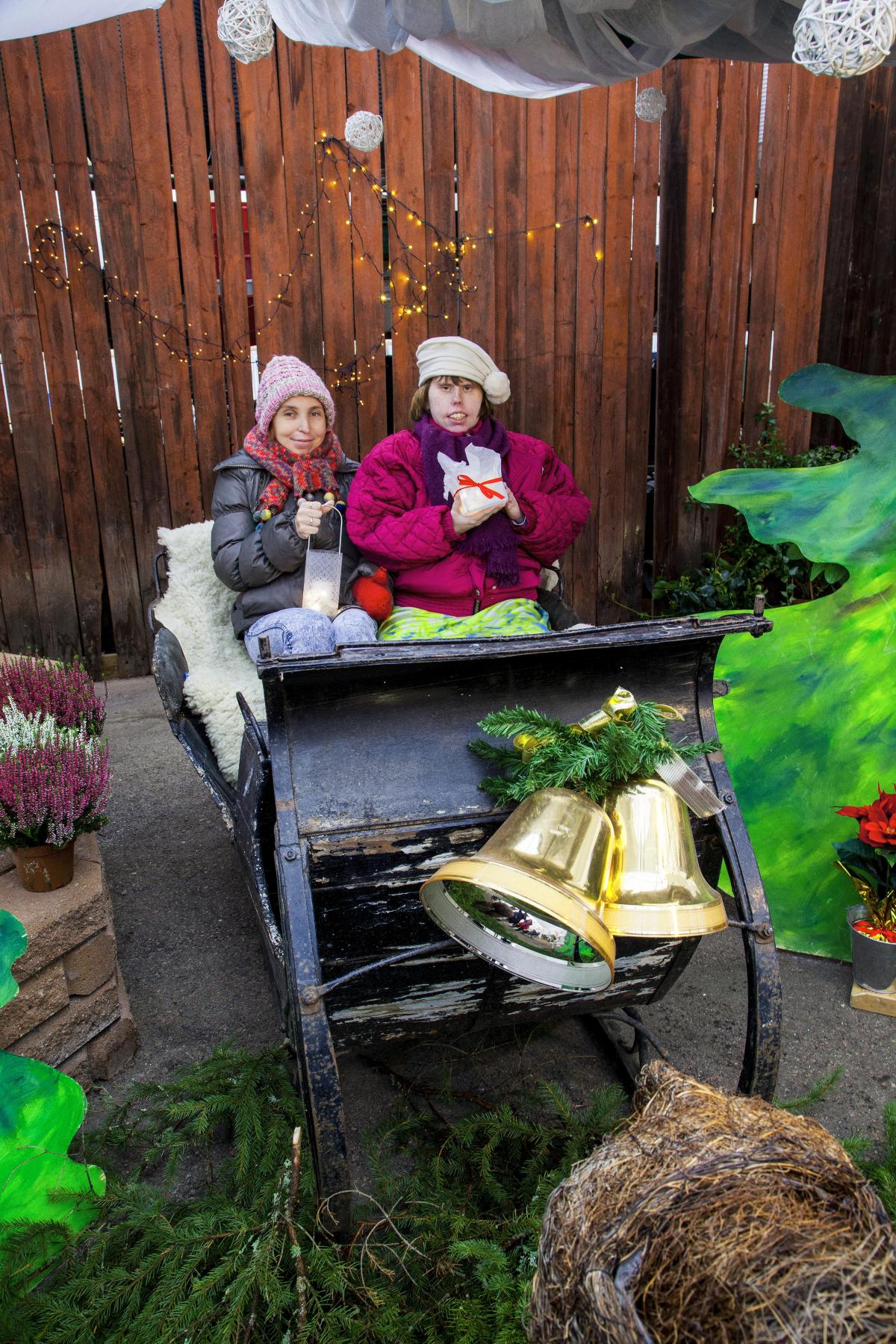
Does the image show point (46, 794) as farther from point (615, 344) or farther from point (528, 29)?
point (615, 344)

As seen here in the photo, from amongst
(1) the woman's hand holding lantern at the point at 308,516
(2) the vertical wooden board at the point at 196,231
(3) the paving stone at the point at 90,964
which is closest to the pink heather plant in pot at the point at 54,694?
(3) the paving stone at the point at 90,964

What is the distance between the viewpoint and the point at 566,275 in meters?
4.75

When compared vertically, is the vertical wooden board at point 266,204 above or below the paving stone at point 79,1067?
above

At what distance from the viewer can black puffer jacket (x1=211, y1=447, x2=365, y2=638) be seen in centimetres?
300

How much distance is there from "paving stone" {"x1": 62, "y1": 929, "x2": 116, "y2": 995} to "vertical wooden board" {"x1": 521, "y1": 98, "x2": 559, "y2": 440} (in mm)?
3514

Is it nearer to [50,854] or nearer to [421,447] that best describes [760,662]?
[421,447]

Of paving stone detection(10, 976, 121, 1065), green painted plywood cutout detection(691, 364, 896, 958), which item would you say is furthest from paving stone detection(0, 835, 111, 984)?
green painted plywood cutout detection(691, 364, 896, 958)

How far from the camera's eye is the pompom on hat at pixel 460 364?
3.16 m

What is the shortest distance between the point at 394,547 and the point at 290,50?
2.87 meters

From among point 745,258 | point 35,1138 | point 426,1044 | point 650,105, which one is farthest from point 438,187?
point 35,1138

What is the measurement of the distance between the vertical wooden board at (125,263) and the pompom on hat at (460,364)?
1839 mm

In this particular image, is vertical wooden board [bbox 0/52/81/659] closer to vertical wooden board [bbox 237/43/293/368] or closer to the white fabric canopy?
vertical wooden board [bbox 237/43/293/368]

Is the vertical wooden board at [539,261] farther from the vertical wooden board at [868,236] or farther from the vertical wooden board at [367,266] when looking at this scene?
the vertical wooden board at [868,236]

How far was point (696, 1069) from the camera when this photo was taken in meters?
2.31
